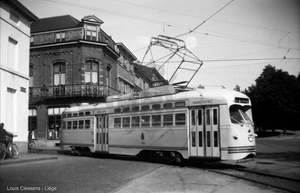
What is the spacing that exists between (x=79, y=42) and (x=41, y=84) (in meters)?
5.36

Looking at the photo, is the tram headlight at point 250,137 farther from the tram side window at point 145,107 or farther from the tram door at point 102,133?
the tram door at point 102,133

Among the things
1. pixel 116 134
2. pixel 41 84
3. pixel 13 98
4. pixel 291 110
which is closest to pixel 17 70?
pixel 13 98

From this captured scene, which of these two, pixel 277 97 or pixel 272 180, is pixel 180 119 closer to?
pixel 272 180

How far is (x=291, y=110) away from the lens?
3759 centimetres

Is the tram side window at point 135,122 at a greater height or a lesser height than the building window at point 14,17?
lesser

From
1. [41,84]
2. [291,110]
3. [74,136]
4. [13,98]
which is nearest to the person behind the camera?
[13,98]

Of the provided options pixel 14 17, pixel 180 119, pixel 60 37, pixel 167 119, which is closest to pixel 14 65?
pixel 14 17

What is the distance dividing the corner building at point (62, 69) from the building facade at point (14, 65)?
481 inches

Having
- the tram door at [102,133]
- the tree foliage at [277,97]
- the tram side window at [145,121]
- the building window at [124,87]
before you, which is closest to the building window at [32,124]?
the building window at [124,87]

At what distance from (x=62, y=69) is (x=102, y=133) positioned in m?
13.5

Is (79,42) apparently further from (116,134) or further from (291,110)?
(291,110)

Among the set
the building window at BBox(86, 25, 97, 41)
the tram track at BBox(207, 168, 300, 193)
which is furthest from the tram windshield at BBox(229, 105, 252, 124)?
the building window at BBox(86, 25, 97, 41)

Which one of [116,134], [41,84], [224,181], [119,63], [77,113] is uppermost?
[119,63]

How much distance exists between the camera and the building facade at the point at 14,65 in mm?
11289
